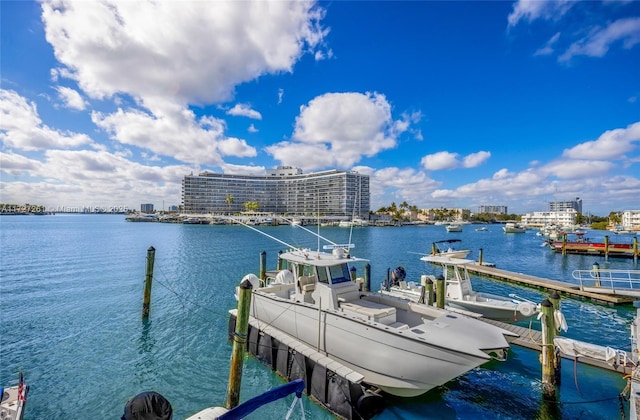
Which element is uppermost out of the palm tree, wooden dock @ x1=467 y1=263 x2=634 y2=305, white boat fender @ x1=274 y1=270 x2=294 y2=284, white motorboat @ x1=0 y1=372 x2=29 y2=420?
the palm tree

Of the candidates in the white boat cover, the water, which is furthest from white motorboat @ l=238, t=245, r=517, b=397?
the white boat cover

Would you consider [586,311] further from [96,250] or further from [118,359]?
[96,250]

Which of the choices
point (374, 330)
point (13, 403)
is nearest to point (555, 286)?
point (374, 330)

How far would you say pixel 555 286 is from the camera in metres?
23.6

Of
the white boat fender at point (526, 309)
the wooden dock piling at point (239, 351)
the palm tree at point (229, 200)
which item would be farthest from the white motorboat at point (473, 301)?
the palm tree at point (229, 200)

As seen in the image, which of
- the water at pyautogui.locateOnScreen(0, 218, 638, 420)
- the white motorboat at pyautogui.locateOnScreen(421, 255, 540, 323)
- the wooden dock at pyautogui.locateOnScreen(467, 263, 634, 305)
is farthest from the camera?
the wooden dock at pyautogui.locateOnScreen(467, 263, 634, 305)

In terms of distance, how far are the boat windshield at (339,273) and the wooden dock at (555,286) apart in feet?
62.5

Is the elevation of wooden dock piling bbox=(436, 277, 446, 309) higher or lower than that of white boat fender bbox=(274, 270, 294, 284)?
lower

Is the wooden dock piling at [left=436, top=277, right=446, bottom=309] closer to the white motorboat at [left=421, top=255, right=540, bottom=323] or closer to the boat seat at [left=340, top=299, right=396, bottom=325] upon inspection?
the white motorboat at [left=421, top=255, right=540, bottom=323]

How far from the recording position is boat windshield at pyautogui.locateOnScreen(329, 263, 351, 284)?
11594mm

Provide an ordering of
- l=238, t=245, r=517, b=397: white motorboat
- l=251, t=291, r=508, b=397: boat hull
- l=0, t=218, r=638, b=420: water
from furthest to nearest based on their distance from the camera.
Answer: l=0, t=218, r=638, b=420: water → l=238, t=245, r=517, b=397: white motorboat → l=251, t=291, r=508, b=397: boat hull

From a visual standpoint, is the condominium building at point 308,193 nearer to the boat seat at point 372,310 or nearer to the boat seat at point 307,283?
the boat seat at point 307,283

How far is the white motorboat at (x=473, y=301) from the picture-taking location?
1530 cm

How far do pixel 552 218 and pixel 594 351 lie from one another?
18944 cm
